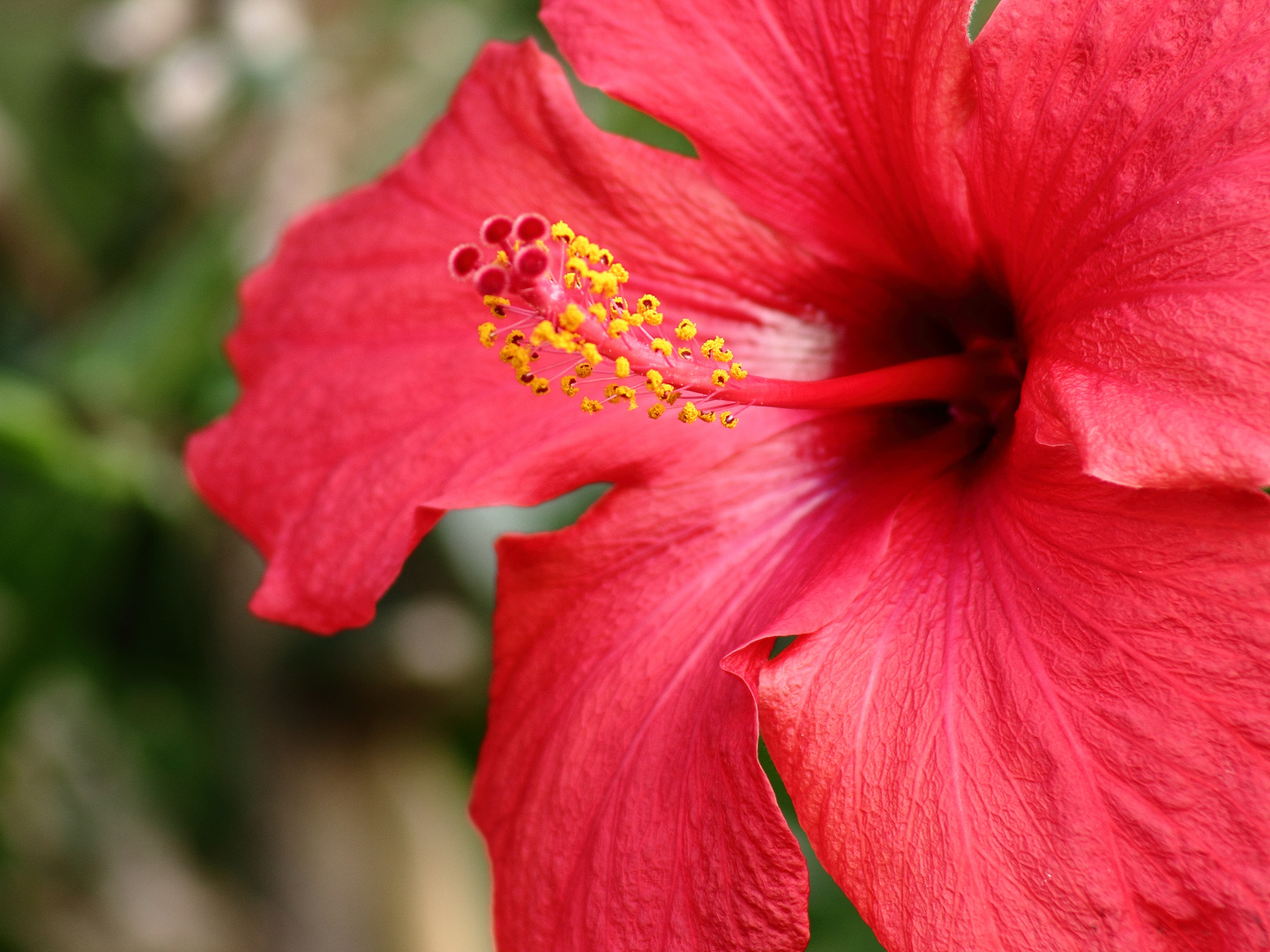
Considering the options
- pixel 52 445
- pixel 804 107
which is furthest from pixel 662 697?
pixel 52 445

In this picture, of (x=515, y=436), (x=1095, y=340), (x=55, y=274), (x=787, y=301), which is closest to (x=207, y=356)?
(x=55, y=274)

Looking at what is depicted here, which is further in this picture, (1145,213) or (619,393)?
(619,393)

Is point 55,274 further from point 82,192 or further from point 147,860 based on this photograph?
point 147,860

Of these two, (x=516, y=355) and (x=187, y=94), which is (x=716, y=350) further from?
(x=187, y=94)

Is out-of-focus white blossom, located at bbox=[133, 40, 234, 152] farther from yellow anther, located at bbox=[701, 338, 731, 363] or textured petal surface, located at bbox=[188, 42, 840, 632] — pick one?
yellow anther, located at bbox=[701, 338, 731, 363]

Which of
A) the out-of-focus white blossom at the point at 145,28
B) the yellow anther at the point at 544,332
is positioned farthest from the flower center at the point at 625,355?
the out-of-focus white blossom at the point at 145,28

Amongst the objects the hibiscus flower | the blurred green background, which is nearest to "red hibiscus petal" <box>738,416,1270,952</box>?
the hibiscus flower
